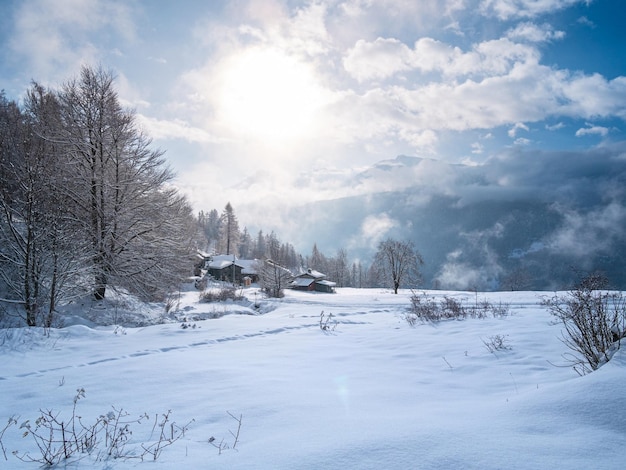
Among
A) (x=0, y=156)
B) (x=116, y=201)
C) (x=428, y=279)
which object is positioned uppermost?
(x=0, y=156)

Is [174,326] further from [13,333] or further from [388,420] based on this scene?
[388,420]

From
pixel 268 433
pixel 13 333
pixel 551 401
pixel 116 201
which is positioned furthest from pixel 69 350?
pixel 116 201

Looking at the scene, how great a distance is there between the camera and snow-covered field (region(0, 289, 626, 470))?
7.39 ft

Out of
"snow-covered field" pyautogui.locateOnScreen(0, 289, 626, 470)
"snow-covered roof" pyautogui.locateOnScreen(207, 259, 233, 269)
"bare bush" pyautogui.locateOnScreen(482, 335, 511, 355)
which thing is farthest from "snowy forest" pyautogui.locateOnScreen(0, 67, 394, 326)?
"snow-covered roof" pyautogui.locateOnScreen(207, 259, 233, 269)

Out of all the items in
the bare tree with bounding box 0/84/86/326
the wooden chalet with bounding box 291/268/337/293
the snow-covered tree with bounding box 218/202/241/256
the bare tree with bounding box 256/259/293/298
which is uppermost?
the snow-covered tree with bounding box 218/202/241/256

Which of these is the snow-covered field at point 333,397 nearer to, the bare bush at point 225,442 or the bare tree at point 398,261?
the bare bush at point 225,442

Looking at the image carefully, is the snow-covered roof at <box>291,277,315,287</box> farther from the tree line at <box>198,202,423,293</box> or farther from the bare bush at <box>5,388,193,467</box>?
the bare bush at <box>5,388,193,467</box>

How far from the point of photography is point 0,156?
13.3 meters

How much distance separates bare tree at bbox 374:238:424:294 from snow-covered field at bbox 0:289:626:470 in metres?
40.9

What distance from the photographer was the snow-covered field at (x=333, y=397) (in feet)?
7.39

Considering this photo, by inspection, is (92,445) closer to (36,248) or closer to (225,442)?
(225,442)

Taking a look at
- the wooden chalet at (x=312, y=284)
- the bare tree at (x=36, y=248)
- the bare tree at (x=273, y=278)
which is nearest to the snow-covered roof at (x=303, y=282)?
the wooden chalet at (x=312, y=284)

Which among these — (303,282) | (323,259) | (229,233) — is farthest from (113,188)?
(323,259)

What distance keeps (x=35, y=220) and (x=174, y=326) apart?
5.81 meters
